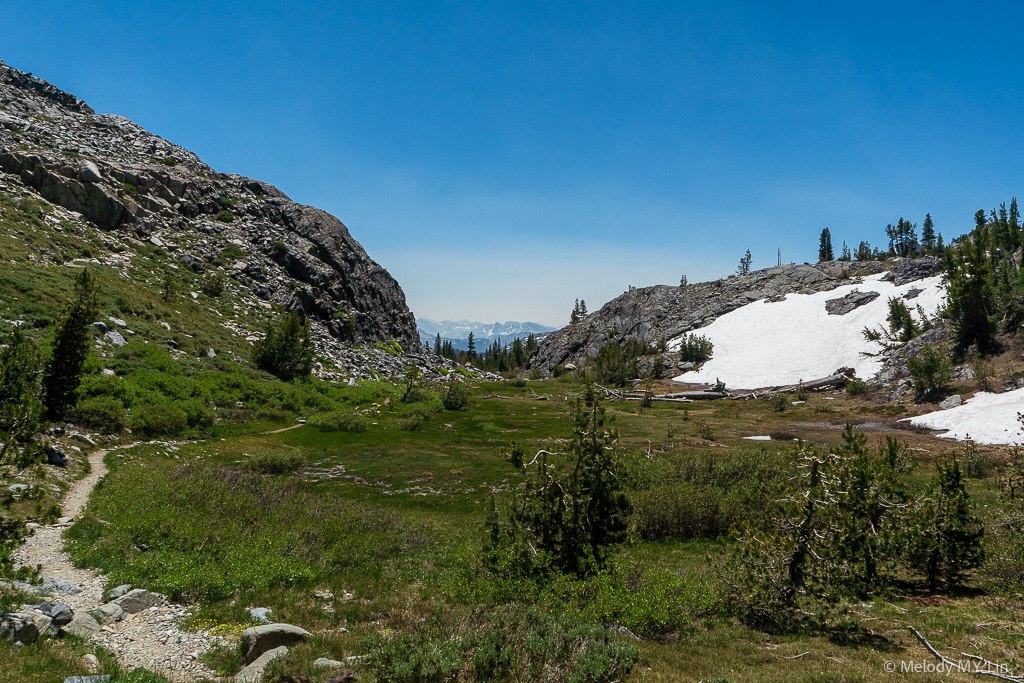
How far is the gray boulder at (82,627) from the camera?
342 inches

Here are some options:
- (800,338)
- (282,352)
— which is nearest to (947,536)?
(282,352)

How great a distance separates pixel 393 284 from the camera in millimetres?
144125

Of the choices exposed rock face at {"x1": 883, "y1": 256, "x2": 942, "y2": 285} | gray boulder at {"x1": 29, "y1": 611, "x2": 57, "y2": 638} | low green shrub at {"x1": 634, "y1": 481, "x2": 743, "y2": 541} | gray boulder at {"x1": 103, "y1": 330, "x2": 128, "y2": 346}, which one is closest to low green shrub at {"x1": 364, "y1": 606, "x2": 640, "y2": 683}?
gray boulder at {"x1": 29, "y1": 611, "x2": 57, "y2": 638}

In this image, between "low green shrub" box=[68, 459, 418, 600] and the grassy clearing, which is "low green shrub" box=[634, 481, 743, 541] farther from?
"low green shrub" box=[68, 459, 418, 600]

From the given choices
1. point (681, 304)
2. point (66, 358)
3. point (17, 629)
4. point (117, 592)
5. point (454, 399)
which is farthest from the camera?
point (681, 304)

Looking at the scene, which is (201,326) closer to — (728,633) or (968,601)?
(728,633)

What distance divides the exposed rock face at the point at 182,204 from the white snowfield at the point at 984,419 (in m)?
94.9

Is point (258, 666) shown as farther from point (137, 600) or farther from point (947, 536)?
point (947, 536)

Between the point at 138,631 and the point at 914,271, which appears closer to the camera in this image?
the point at 138,631

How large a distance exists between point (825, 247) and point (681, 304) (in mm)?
82834

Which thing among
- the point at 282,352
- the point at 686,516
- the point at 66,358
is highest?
the point at 282,352

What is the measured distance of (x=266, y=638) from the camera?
29.7 feet

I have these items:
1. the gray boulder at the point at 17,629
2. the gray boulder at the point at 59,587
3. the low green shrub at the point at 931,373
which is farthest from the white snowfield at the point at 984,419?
the gray boulder at the point at 59,587

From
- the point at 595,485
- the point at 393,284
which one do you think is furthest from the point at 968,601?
the point at 393,284
